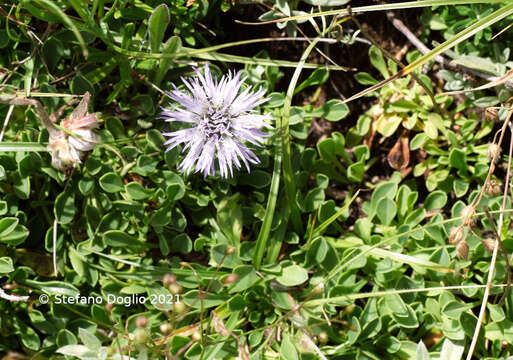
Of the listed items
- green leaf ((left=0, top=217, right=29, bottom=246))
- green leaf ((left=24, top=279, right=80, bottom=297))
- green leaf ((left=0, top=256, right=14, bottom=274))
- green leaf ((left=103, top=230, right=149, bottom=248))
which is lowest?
green leaf ((left=24, top=279, right=80, bottom=297))

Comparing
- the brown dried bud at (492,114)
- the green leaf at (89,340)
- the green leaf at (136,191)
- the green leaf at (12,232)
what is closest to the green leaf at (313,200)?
the green leaf at (136,191)

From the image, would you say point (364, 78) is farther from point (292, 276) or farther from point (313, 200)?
point (292, 276)

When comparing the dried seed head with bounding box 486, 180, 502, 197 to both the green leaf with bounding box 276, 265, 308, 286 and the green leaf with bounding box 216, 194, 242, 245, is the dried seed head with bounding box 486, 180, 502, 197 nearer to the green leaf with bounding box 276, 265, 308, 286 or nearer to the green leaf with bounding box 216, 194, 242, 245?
the green leaf with bounding box 276, 265, 308, 286

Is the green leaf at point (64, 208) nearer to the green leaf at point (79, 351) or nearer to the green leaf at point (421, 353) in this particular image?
the green leaf at point (79, 351)

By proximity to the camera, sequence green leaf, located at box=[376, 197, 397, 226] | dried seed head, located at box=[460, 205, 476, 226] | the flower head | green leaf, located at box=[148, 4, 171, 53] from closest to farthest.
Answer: the flower head
green leaf, located at box=[148, 4, 171, 53]
dried seed head, located at box=[460, 205, 476, 226]
green leaf, located at box=[376, 197, 397, 226]

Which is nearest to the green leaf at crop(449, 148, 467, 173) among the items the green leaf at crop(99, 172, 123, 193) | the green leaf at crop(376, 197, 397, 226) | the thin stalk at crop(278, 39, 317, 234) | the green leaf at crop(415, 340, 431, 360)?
the green leaf at crop(376, 197, 397, 226)

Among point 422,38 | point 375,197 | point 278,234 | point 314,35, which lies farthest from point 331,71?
point 278,234
